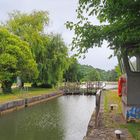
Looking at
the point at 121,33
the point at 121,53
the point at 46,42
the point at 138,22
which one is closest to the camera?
the point at 138,22

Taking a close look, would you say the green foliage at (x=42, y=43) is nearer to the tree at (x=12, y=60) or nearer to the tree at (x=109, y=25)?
the tree at (x=12, y=60)

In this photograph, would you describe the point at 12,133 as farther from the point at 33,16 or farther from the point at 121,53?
the point at 33,16

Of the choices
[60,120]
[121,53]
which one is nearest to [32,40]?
[60,120]

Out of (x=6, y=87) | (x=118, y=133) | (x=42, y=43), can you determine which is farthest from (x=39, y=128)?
(x=42, y=43)

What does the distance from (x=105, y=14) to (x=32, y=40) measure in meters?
32.8

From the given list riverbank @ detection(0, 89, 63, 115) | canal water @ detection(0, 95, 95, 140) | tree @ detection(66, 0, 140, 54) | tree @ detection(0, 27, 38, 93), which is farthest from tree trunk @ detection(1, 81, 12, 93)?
tree @ detection(66, 0, 140, 54)

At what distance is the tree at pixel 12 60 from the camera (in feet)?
111

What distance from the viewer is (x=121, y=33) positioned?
Answer: 33.7ft

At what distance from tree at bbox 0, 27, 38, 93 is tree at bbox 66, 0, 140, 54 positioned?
23.0 m

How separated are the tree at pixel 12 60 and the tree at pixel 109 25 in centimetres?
2301

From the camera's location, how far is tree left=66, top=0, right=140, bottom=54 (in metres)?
9.13

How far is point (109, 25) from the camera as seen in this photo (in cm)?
1084

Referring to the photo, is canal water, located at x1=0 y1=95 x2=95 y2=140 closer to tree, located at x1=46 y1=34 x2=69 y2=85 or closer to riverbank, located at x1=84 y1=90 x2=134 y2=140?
riverbank, located at x1=84 y1=90 x2=134 y2=140

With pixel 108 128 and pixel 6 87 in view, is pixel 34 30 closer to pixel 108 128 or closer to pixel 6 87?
pixel 6 87
